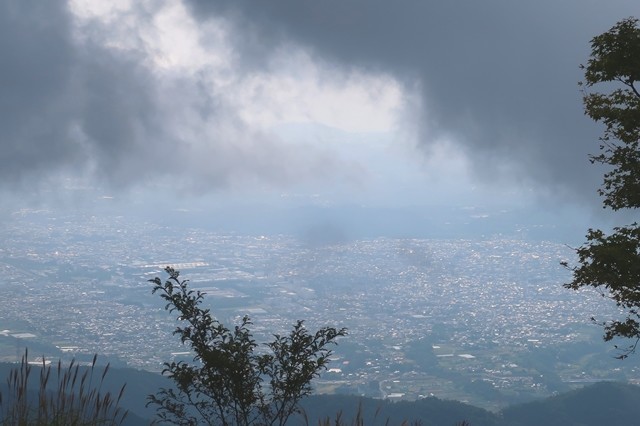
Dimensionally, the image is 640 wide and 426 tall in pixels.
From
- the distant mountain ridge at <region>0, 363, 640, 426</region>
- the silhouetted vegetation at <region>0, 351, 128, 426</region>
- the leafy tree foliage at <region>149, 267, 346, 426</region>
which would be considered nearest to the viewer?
the silhouetted vegetation at <region>0, 351, 128, 426</region>

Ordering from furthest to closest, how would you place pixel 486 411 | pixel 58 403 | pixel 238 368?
pixel 486 411, pixel 238 368, pixel 58 403

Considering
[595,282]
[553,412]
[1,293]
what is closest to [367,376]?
[553,412]

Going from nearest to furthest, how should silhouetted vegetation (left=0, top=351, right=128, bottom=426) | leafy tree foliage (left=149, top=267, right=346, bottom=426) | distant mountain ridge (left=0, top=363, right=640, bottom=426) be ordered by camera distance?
1. silhouetted vegetation (left=0, top=351, right=128, bottom=426)
2. leafy tree foliage (left=149, top=267, right=346, bottom=426)
3. distant mountain ridge (left=0, top=363, right=640, bottom=426)

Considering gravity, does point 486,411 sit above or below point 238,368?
below

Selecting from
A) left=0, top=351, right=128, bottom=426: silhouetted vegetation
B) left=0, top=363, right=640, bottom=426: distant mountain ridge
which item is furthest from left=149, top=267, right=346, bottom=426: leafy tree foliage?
left=0, top=363, right=640, bottom=426: distant mountain ridge

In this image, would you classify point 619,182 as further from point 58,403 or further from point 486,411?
point 486,411

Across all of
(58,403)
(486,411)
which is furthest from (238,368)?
(486,411)

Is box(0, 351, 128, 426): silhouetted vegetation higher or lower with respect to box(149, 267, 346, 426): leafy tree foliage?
lower

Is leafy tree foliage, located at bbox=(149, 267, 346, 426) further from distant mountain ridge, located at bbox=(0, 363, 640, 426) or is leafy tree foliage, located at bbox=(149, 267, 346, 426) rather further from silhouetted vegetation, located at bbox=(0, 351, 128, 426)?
distant mountain ridge, located at bbox=(0, 363, 640, 426)

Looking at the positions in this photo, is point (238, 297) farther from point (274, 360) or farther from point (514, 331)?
point (274, 360)
